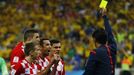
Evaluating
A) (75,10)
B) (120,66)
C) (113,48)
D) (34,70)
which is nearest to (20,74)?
(34,70)

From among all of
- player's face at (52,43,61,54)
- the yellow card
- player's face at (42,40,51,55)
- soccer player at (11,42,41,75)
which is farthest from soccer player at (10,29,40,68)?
the yellow card

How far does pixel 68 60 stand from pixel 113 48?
40.3ft

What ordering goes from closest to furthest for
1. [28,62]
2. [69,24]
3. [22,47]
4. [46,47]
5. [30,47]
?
1. [30,47]
2. [28,62]
3. [46,47]
4. [22,47]
5. [69,24]

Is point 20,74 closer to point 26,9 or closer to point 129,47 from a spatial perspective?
point 129,47

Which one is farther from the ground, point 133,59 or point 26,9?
point 26,9

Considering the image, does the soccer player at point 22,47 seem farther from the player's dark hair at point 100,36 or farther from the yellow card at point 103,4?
the yellow card at point 103,4

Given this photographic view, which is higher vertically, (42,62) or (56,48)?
(56,48)

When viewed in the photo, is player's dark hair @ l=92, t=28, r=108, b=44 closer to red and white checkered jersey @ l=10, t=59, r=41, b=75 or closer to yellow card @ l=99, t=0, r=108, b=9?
yellow card @ l=99, t=0, r=108, b=9

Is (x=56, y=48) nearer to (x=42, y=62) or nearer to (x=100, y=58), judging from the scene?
(x=42, y=62)

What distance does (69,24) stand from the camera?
2570 cm

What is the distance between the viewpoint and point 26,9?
93.0ft

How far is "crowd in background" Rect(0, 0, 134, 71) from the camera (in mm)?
21719

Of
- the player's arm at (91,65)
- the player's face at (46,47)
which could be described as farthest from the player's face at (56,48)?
the player's arm at (91,65)

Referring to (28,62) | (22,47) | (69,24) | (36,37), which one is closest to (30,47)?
(28,62)
